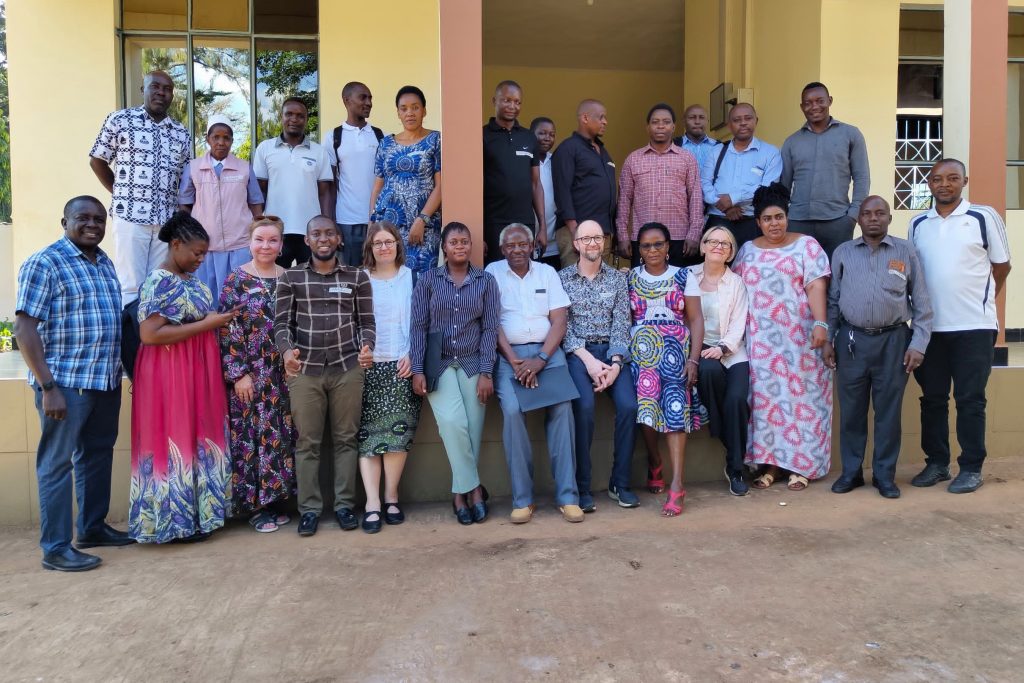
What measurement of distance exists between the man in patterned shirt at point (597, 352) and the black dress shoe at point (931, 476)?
1779 mm

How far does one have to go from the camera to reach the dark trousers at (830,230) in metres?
5.45

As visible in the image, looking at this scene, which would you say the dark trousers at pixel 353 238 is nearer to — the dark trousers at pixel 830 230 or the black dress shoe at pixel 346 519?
the black dress shoe at pixel 346 519

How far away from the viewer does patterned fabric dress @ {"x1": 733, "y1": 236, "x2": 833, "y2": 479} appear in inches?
195

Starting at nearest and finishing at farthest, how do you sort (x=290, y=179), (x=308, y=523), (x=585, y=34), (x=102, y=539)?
(x=102, y=539), (x=308, y=523), (x=290, y=179), (x=585, y=34)

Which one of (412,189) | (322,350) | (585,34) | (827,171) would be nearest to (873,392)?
(827,171)

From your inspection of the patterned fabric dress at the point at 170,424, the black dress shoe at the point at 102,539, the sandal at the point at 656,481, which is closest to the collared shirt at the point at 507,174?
the sandal at the point at 656,481

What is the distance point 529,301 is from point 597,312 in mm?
437

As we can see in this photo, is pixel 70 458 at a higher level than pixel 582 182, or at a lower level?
lower

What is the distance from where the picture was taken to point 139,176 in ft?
16.6

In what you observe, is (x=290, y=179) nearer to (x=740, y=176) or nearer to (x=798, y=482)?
(x=740, y=176)

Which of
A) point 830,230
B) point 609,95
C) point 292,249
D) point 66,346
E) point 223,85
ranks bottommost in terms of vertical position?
point 66,346

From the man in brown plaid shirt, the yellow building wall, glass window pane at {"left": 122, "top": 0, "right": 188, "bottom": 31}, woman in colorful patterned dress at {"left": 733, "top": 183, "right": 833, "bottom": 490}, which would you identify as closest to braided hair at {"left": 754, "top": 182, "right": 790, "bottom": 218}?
woman in colorful patterned dress at {"left": 733, "top": 183, "right": 833, "bottom": 490}

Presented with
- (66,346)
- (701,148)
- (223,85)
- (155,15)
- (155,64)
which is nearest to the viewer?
(66,346)

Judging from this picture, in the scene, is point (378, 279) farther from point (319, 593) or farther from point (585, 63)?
point (585, 63)
